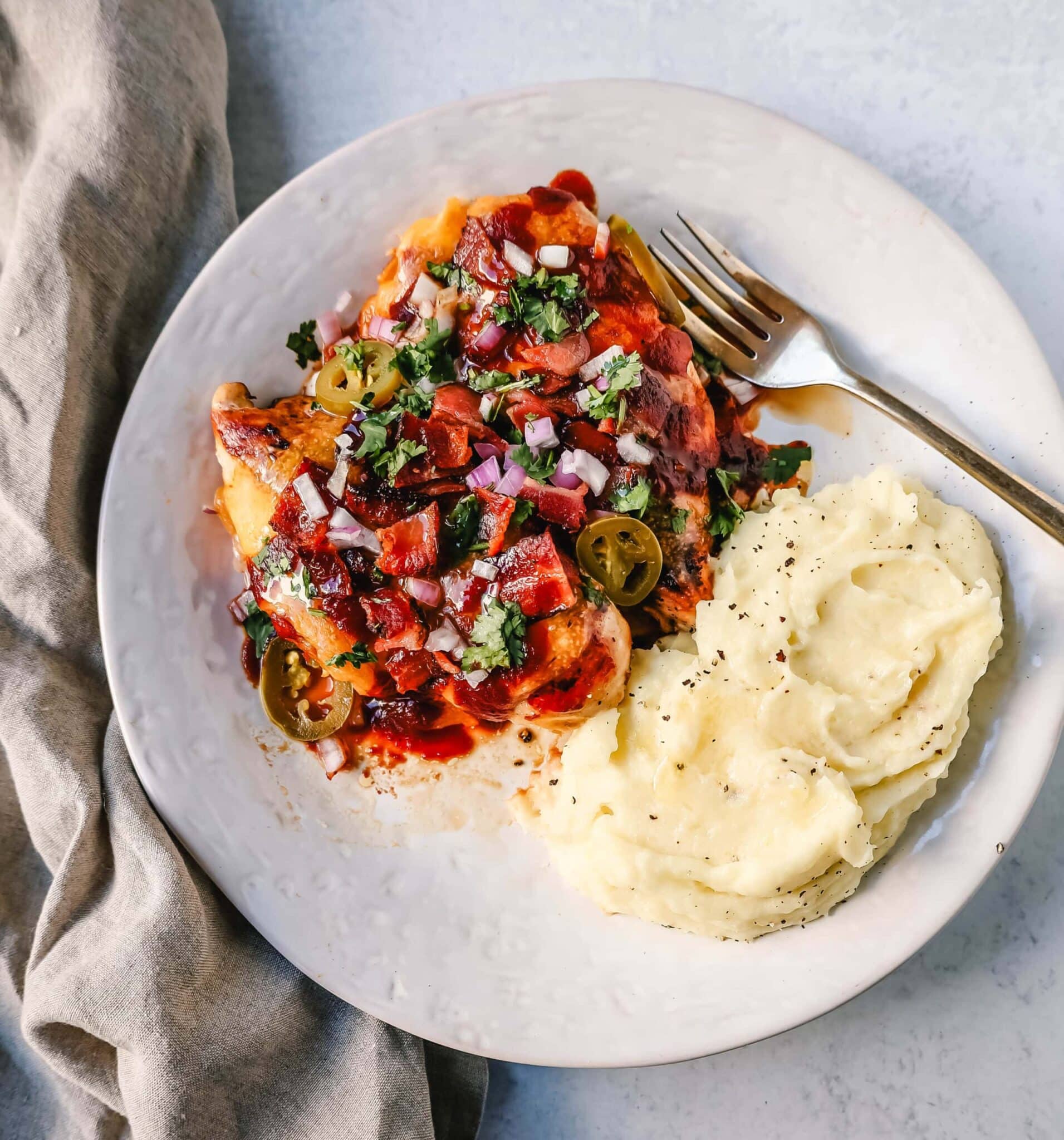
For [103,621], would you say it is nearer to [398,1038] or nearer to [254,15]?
[398,1038]

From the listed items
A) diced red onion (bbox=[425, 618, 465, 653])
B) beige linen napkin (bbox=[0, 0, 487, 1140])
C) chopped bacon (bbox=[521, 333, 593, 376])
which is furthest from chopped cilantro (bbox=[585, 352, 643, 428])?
beige linen napkin (bbox=[0, 0, 487, 1140])

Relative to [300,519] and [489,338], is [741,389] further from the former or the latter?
[300,519]

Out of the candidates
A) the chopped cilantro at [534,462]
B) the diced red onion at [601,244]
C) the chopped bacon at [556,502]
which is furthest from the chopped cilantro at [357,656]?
the diced red onion at [601,244]

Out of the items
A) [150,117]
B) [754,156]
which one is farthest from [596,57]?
[150,117]

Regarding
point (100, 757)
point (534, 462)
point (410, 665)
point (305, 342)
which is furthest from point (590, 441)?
point (100, 757)

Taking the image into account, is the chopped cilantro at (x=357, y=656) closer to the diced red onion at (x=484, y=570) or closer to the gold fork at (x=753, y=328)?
the diced red onion at (x=484, y=570)

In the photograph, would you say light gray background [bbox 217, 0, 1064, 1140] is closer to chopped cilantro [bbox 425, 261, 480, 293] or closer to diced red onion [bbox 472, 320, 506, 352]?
chopped cilantro [bbox 425, 261, 480, 293]
